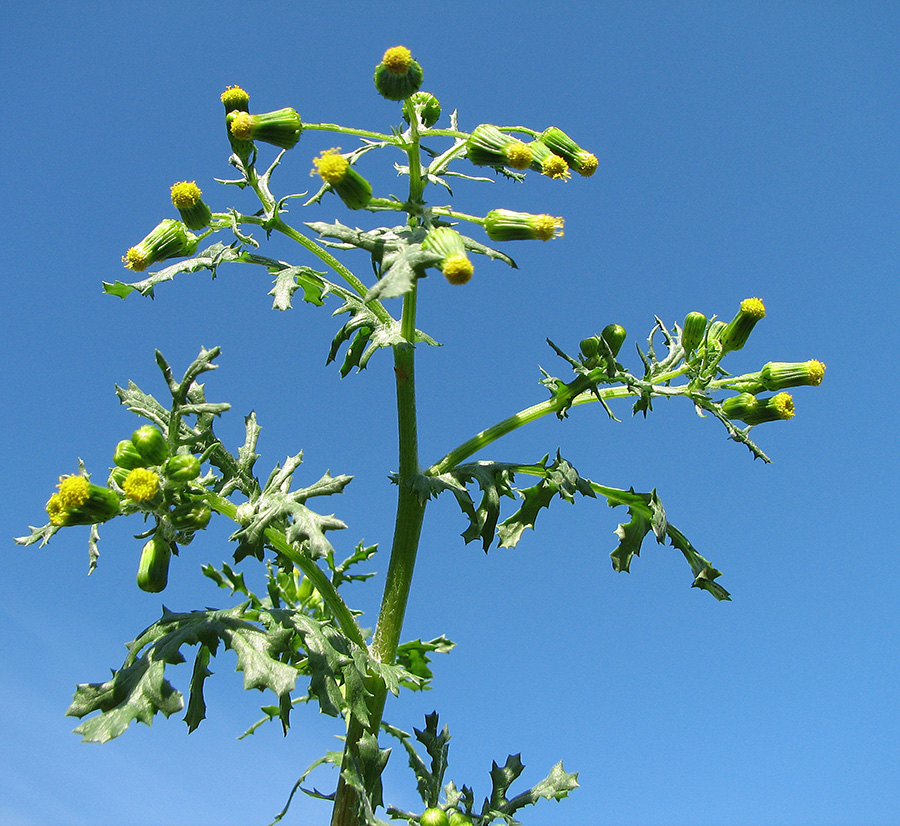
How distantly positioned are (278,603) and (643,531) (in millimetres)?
2044

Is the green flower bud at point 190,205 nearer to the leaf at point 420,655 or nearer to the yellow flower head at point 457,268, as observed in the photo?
the yellow flower head at point 457,268

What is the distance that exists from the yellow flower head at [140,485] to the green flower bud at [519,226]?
160cm

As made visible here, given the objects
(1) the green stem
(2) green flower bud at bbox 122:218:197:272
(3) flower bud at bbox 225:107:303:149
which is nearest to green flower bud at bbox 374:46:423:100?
(3) flower bud at bbox 225:107:303:149

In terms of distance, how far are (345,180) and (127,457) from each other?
52.7 inches

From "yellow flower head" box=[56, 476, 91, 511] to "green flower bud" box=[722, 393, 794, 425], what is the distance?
9.44 feet

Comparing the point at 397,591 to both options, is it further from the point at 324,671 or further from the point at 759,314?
the point at 759,314

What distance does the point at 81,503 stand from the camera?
2.87 meters

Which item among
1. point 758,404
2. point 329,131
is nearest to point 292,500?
point 329,131

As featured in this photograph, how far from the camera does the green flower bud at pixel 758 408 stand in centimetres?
382

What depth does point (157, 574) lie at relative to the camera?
9.47ft

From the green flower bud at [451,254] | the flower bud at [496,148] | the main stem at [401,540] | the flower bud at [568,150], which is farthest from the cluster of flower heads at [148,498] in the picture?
the flower bud at [568,150]

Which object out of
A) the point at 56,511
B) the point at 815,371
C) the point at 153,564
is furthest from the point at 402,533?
the point at 815,371

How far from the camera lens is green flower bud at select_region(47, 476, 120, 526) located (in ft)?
9.39

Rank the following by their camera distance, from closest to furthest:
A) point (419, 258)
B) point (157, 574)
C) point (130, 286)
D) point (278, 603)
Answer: point (419, 258), point (157, 574), point (130, 286), point (278, 603)
